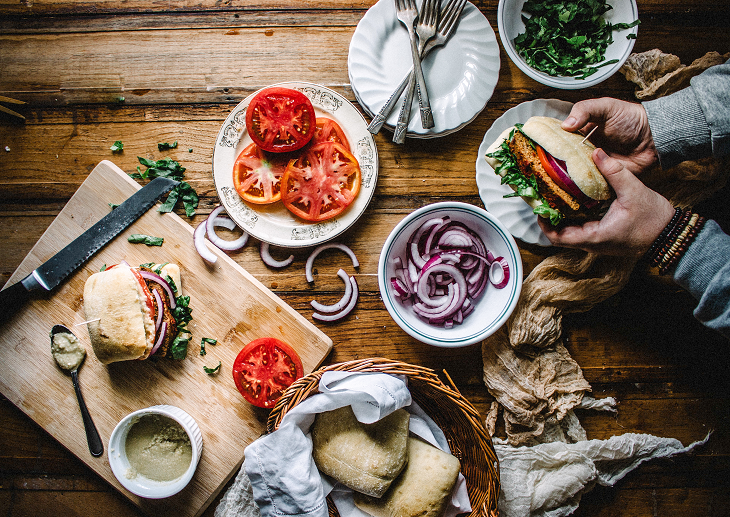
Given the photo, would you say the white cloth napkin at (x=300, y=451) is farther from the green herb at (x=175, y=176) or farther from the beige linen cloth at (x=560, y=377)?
the green herb at (x=175, y=176)

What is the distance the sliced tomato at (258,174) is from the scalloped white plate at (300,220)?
0.06 m

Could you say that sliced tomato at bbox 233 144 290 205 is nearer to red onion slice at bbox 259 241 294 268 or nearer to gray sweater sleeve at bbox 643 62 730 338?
red onion slice at bbox 259 241 294 268

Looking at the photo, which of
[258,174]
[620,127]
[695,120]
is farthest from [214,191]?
[695,120]

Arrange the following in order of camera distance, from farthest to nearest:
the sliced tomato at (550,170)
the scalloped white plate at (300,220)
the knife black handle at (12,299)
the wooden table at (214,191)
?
the wooden table at (214,191)
the scalloped white plate at (300,220)
the knife black handle at (12,299)
the sliced tomato at (550,170)

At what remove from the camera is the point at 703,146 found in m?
2.12

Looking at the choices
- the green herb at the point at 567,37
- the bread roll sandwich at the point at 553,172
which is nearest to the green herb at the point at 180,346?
the bread roll sandwich at the point at 553,172

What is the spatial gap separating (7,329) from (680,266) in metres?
3.59

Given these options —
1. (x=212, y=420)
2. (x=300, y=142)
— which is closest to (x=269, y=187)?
(x=300, y=142)

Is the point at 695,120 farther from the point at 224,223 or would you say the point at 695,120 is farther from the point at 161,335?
the point at 161,335

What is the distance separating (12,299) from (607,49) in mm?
3593

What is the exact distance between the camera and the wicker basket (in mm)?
1985

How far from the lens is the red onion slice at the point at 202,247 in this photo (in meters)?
2.37

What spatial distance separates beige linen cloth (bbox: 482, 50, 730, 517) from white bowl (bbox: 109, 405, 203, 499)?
5.39 feet

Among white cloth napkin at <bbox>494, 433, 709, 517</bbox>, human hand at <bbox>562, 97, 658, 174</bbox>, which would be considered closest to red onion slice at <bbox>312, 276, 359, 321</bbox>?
white cloth napkin at <bbox>494, 433, 709, 517</bbox>
